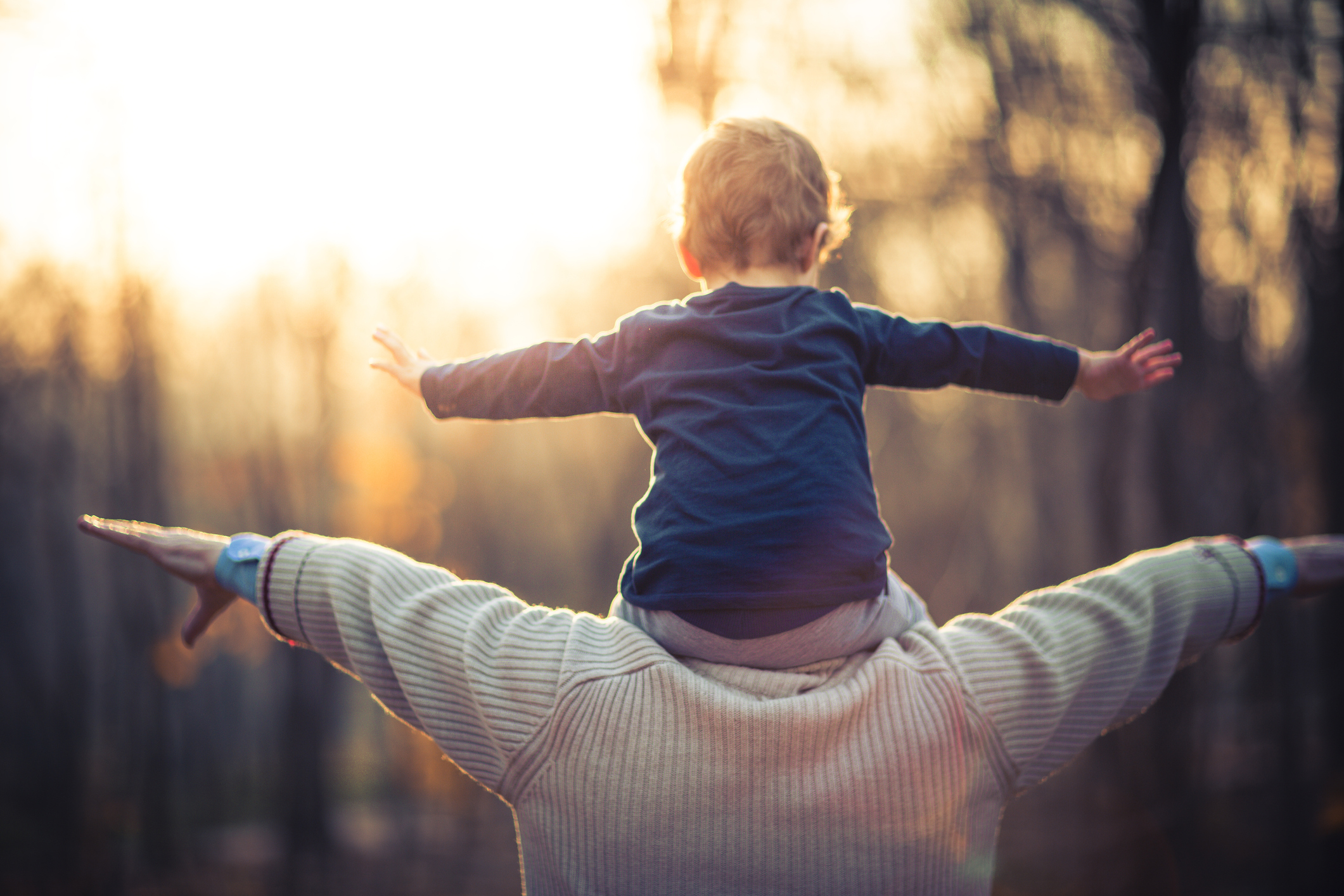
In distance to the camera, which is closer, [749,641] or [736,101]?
[749,641]

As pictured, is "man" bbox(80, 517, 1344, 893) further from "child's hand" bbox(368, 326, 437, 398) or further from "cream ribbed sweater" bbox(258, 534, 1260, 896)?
"child's hand" bbox(368, 326, 437, 398)

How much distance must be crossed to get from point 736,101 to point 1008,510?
7.13m

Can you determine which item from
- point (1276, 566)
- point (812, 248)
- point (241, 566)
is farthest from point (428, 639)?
point (1276, 566)

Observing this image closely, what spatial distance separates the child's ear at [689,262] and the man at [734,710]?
0.63 m

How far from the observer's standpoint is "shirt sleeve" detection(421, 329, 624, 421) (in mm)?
1266

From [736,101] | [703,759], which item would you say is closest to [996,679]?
[703,759]

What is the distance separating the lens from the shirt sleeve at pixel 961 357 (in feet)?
4.24

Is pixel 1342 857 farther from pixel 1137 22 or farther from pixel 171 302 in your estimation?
pixel 171 302

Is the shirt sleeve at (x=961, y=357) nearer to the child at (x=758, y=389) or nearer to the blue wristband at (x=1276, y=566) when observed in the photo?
the child at (x=758, y=389)

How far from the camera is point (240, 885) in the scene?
823 centimetres

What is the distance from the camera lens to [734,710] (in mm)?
1055

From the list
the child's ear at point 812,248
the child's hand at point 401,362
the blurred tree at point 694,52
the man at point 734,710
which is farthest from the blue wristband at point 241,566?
the blurred tree at point 694,52

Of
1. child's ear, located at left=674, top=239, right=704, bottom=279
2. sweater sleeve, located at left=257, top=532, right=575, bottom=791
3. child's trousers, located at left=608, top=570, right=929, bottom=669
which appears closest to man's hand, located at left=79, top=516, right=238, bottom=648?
sweater sleeve, located at left=257, top=532, right=575, bottom=791

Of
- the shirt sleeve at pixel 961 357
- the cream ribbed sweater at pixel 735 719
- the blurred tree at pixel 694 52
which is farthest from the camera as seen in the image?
the blurred tree at pixel 694 52
